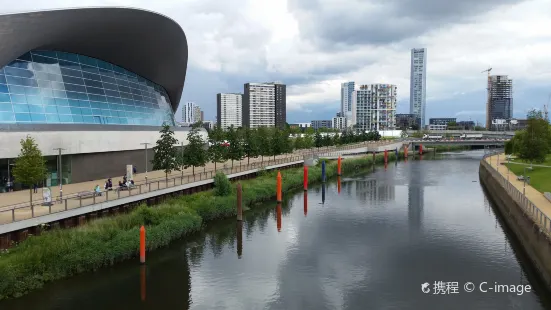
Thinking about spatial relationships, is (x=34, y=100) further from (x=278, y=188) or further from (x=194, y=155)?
(x=278, y=188)

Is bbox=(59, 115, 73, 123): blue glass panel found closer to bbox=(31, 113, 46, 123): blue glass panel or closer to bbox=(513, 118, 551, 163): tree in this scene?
bbox=(31, 113, 46, 123): blue glass panel

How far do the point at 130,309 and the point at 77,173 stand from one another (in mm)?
20780

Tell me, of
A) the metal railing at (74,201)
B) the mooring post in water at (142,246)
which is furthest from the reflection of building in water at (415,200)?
the mooring post in water at (142,246)

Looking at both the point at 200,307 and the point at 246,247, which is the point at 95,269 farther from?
the point at 246,247

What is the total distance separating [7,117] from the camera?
34281 mm

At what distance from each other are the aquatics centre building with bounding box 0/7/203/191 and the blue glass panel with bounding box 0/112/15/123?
0.07 meters

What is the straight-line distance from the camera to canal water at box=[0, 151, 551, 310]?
20562 millimetres

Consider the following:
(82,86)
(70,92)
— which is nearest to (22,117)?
(70,92)

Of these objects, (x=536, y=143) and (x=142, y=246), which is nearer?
(x=142, y=246)

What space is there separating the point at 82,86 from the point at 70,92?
7.66ft

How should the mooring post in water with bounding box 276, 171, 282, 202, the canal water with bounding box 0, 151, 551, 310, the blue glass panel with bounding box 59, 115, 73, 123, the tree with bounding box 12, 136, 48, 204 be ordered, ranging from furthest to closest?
the mooring post in water with bounding box 276, 171, 282, 202 → the blue glass panel with bounding box 59, 115, 73, 123 → the tree with bounding box 12, 136, 48, 204 → the canal water with bounding box 0, 151, 551, 310

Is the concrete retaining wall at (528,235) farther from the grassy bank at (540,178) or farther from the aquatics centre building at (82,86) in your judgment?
the aquatics centre building at (82,86)

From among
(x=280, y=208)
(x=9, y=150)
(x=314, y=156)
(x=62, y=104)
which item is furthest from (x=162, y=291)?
(x=314, y=156)

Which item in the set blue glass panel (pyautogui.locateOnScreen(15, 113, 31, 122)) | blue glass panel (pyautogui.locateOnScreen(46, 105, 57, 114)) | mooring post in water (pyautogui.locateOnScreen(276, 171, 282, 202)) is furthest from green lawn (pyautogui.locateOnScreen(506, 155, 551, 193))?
blue glass panel (pyautogui.locateOnScreen(15, 113, 31, 122))
